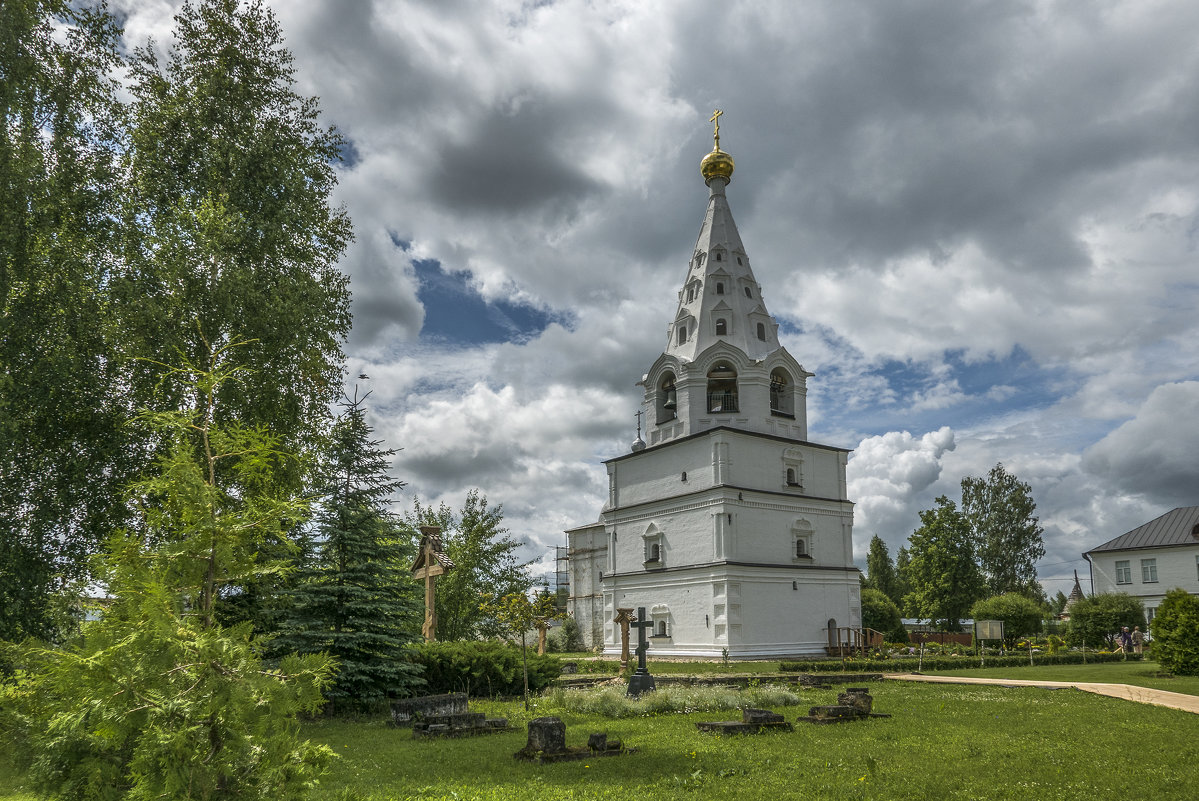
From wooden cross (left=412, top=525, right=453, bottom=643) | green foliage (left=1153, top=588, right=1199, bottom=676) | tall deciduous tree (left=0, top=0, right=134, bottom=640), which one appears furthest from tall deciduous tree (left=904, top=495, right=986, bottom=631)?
tall deciduous tree (left=0, top=0, right=134, bottom=640)

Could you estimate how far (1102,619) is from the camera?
35.5 meters

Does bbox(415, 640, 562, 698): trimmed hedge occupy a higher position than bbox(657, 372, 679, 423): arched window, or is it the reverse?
bbox(657, 372, 679, 423): arched window

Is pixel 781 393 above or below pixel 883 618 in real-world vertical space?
above

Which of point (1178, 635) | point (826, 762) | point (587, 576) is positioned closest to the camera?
point (826, 762)

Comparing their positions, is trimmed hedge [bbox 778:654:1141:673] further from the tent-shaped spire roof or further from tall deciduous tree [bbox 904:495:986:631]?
tall deciduous tree [bbox 904:495:986:631]

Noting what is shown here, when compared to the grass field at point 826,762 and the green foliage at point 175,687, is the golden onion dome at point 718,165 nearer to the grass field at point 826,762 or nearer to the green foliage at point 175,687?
the grass field at point 826,762

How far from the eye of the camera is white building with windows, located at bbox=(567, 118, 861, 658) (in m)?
32.6

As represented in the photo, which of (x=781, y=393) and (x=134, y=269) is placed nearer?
(x=134, y=269)

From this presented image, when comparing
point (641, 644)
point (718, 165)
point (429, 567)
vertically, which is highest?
point (718, 165)

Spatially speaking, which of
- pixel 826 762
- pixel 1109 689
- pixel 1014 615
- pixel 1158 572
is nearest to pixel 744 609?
pixel 1109 689

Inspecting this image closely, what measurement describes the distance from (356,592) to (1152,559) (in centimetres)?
5150

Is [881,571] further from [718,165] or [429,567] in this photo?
[429,567]

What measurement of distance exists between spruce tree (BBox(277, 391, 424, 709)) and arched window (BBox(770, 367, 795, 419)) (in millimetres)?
24060

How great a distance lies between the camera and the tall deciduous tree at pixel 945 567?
154 feet
